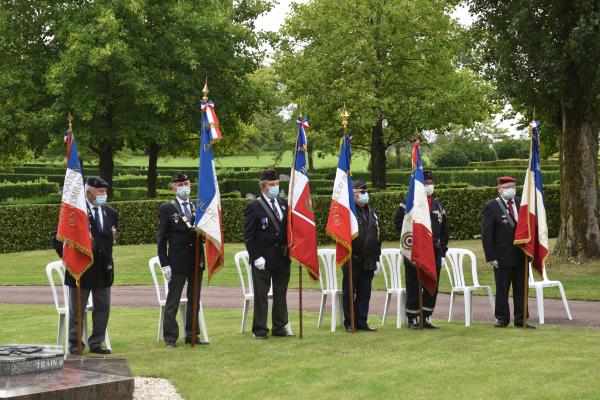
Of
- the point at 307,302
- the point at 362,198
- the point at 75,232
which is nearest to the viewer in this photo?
the point at 75,232

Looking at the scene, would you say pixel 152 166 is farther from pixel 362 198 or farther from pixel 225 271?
pixel 362 198

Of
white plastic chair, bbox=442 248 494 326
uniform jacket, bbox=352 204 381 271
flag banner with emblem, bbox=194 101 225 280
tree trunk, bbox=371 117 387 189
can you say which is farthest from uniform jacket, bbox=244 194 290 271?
tree trunk, bbox=371 117 387 189

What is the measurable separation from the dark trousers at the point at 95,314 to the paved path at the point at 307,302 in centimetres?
400

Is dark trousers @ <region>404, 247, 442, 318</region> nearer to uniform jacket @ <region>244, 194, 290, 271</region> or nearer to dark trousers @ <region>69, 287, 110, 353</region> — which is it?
uniform jacket @ <region>244, 194, 290, 271</region>

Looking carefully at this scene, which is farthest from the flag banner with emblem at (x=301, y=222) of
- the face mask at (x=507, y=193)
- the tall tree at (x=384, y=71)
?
the tall tree at (x=384, y=71)

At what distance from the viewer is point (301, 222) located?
12773mm

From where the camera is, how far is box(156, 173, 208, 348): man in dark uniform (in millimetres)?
12180

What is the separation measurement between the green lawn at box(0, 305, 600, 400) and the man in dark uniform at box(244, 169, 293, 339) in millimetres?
442

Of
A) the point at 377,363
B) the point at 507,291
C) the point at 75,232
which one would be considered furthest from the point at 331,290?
the point at 75,232

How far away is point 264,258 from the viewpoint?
501 inches

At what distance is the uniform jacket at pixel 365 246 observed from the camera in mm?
13266

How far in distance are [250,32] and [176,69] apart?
389cm

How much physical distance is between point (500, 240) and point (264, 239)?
352 centimetres

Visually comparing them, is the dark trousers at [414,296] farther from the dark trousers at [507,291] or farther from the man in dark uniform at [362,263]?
the dark trousers at [507,291]
